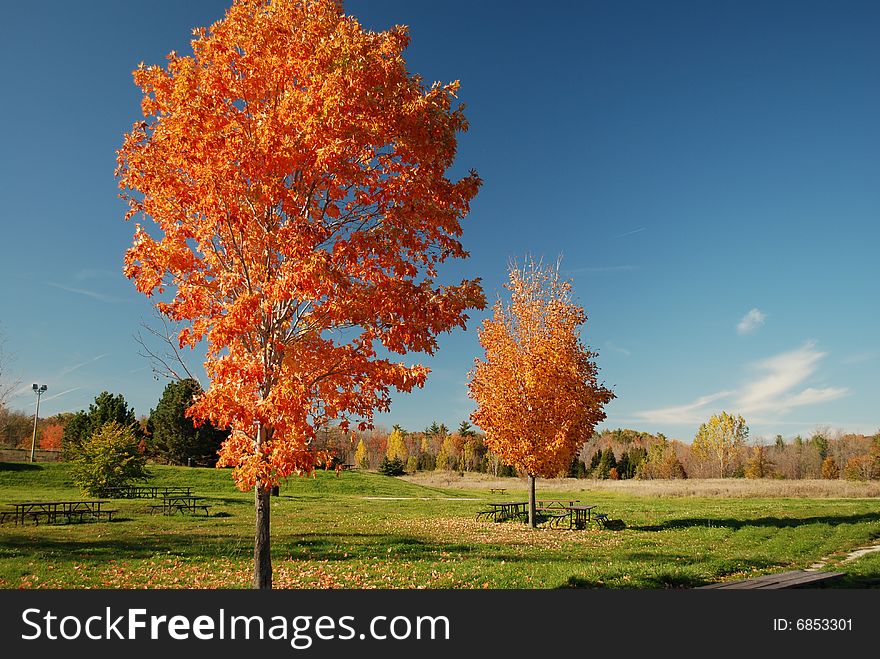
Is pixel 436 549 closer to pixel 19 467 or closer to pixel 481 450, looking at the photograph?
pixel 19 467

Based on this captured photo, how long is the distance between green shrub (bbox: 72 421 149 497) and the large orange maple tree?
97.7 ft

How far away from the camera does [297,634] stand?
20.9ft

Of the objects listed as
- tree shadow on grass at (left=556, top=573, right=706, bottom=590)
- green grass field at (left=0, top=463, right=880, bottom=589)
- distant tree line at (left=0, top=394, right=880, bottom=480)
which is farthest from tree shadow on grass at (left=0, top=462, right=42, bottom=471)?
tree shadow on grass at (left=556, top=573, right=706, bottom=590)

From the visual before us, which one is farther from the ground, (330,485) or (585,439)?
(585,439)

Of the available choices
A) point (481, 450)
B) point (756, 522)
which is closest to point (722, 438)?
point (481, 450)

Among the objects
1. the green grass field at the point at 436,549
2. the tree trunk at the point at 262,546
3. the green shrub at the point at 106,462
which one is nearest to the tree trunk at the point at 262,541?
the tree trunk at the point at 262,546

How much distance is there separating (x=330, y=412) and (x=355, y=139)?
4273 mm

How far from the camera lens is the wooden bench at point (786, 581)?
8.27 meters

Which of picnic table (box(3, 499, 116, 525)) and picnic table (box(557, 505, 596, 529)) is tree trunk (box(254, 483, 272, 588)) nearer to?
picnic table (box(557, 505, 596, 529))

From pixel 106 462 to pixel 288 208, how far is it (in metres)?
32.1

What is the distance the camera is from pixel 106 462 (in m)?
33.8

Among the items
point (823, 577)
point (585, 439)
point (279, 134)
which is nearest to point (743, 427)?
point (585, 439)

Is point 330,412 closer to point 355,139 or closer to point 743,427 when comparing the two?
point 355,139

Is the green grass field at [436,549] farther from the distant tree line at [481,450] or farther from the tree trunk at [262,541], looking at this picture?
the distant tree line at [481,450]
